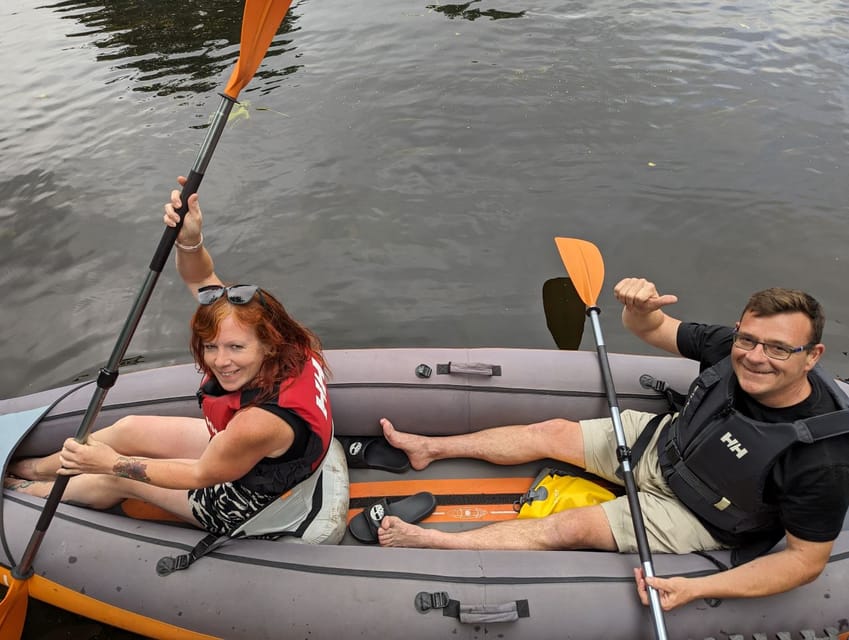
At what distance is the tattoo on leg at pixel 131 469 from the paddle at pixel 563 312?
2.50 metres

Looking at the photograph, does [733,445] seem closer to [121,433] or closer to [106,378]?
[106,378]

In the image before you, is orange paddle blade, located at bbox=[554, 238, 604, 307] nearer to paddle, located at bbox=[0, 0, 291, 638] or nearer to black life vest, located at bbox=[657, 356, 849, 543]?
black life vest, located at bbox=[657, 356, 849, 543]

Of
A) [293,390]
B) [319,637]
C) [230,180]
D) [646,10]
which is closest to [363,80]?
[230,180]

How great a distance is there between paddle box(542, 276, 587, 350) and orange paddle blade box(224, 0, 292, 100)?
7.99 feet

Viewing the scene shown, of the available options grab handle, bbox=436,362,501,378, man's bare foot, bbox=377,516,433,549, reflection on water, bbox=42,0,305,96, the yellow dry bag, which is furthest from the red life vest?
reflection on water, bbox=42,0,305,96

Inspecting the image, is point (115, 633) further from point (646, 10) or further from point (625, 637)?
point (646, 10)

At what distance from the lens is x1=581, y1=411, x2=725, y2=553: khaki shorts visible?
Answer: 2.11m

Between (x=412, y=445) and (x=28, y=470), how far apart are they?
167 cm

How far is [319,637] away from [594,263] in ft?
7.67

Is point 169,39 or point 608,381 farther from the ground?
point 169,39

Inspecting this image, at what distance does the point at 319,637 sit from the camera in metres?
1.93

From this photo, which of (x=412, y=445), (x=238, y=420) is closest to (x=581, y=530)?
(x=412, y=445)

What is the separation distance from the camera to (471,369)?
2.65m

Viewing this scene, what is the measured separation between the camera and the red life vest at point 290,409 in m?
1.81
